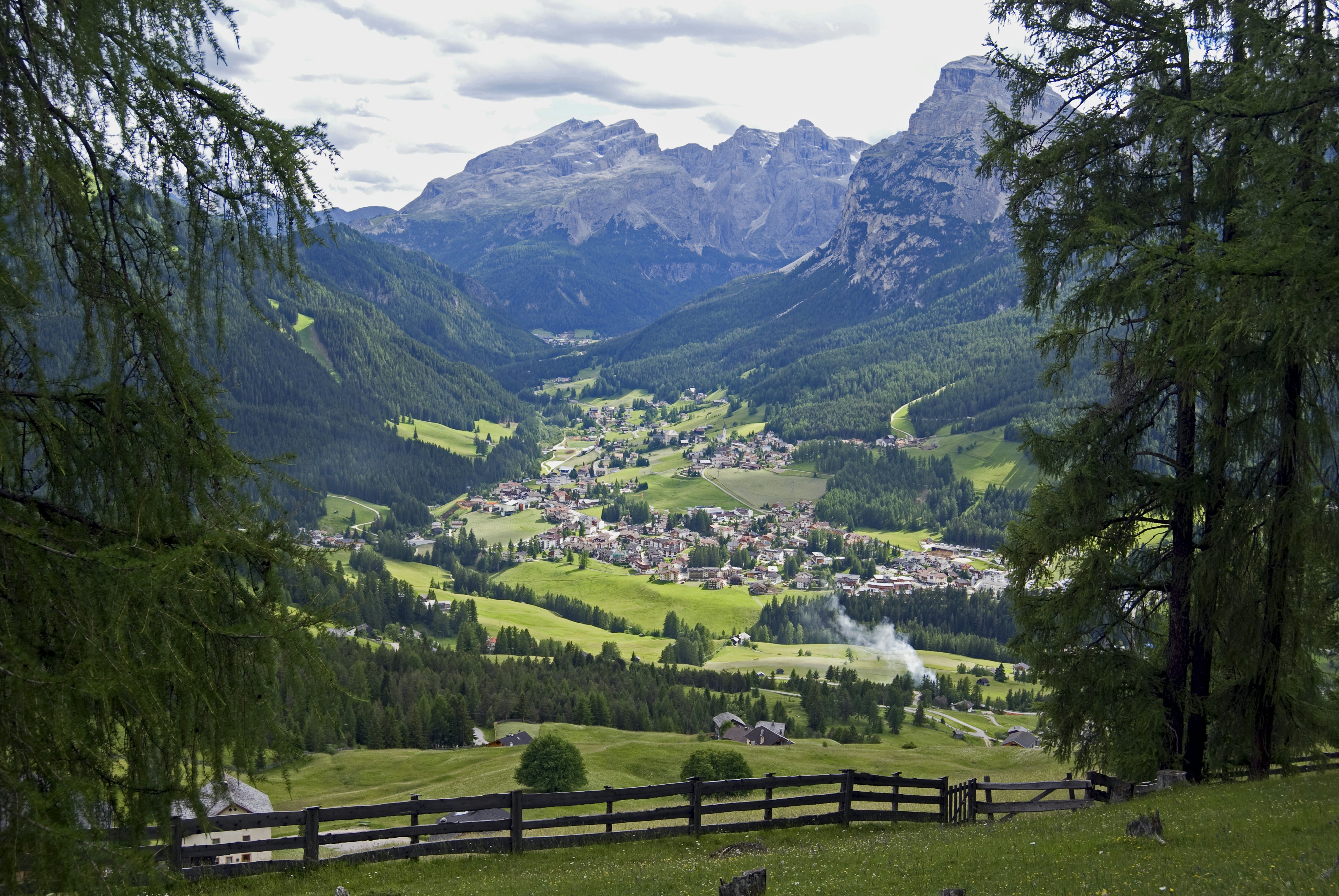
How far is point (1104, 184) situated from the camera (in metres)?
16.8

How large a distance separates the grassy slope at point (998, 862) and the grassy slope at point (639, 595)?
439 ft

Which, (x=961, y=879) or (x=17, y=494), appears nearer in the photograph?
(x=17, y=494)

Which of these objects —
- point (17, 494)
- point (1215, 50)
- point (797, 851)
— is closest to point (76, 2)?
point (17, 494)

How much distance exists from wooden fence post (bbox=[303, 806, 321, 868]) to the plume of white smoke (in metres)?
125

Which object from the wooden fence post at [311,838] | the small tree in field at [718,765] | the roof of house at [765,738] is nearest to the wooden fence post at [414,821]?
the wooden fence post at [311,838]

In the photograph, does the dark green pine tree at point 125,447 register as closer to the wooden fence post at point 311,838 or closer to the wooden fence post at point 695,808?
the wooden fence post at point 311,838

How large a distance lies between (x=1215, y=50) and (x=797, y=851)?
56.3ft

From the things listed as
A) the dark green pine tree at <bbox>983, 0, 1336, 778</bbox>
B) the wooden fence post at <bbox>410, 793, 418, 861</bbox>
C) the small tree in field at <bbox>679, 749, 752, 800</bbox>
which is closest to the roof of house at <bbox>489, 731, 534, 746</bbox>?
the small tree in field at <bbox>679, 749, 752, 800</bbox>

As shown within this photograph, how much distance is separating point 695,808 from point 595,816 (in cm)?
230

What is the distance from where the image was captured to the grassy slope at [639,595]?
154750mm

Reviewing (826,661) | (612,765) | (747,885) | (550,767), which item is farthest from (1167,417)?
(826,661)

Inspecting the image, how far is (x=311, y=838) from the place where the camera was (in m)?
15.8

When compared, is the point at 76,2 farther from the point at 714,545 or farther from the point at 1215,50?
the point at 714,545

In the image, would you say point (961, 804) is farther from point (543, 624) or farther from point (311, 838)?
point (543, 624)
